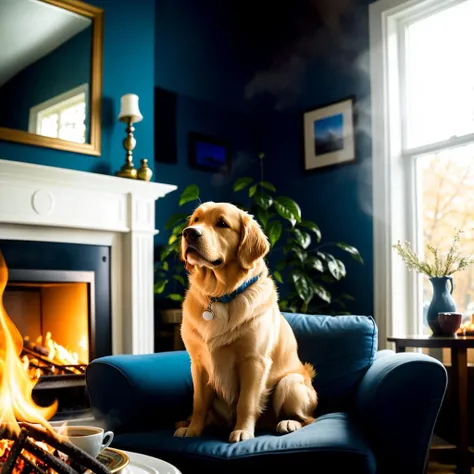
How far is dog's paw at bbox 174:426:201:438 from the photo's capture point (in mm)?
1726

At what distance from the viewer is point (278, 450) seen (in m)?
1.53

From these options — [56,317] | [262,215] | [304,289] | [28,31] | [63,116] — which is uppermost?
[28,31]

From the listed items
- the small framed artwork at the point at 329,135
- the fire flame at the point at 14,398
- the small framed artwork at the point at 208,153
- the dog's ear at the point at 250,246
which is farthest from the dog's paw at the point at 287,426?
the small framed artwork at the point at 208,153

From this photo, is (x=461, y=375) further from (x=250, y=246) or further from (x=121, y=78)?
(x=121, y=78)

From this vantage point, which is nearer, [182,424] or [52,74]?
[182,424]

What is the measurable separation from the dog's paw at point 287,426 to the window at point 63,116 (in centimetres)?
199

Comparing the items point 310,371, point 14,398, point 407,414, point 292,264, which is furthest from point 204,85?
point 14,398

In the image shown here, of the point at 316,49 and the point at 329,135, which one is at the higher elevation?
the point at 316,49

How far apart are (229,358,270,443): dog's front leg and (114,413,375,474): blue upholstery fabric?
7 cm

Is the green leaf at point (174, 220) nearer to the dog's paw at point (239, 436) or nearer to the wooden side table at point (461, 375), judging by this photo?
the wooden side table at point (461, 375)

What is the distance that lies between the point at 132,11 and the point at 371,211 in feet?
6.03

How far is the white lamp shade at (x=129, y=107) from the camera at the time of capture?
10.5 feet

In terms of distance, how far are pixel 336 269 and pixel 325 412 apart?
153 cm

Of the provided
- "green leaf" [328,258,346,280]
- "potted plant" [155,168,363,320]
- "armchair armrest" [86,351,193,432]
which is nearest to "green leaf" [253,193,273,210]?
"potted plant" [155,168,363,320]
